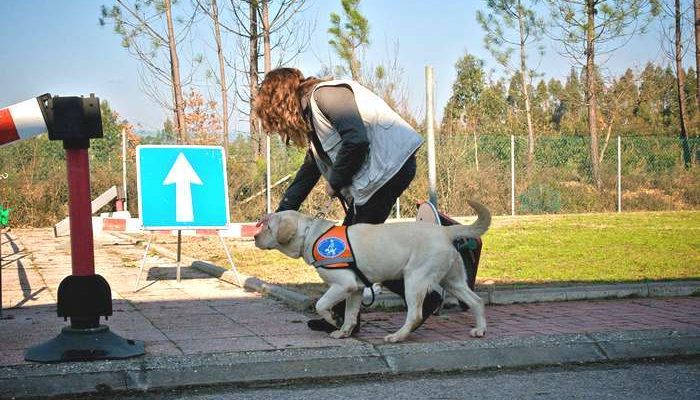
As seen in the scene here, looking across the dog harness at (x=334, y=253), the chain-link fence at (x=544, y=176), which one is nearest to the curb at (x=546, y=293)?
the dog harness at (x=334, y=253)

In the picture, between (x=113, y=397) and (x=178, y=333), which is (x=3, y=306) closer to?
(x=178, y=333)

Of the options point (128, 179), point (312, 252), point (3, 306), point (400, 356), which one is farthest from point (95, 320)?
point (128, 179)

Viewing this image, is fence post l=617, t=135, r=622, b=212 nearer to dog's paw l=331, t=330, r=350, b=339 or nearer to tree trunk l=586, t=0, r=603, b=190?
tree trunk l=586, t=0, r=603, b=190

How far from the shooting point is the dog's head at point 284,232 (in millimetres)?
5117

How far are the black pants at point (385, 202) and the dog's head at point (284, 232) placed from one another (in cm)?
44

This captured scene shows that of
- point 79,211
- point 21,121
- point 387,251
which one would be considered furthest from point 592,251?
point 21,121

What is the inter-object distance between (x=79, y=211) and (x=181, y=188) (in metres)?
3.73

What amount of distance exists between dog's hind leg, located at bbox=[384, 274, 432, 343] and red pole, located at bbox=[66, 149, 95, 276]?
1.88 m

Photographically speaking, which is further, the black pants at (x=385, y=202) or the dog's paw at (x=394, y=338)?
the black pants at (x=385, y=202)

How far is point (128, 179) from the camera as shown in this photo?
19.7m

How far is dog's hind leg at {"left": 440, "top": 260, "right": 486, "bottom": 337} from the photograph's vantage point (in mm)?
5262

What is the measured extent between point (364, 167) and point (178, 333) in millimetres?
1688

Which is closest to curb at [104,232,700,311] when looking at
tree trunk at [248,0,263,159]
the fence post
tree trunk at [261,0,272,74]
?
tree trunk at [248,0,263,159]

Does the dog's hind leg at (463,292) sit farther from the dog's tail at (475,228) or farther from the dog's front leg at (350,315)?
the dog's front leg at (350,315)
